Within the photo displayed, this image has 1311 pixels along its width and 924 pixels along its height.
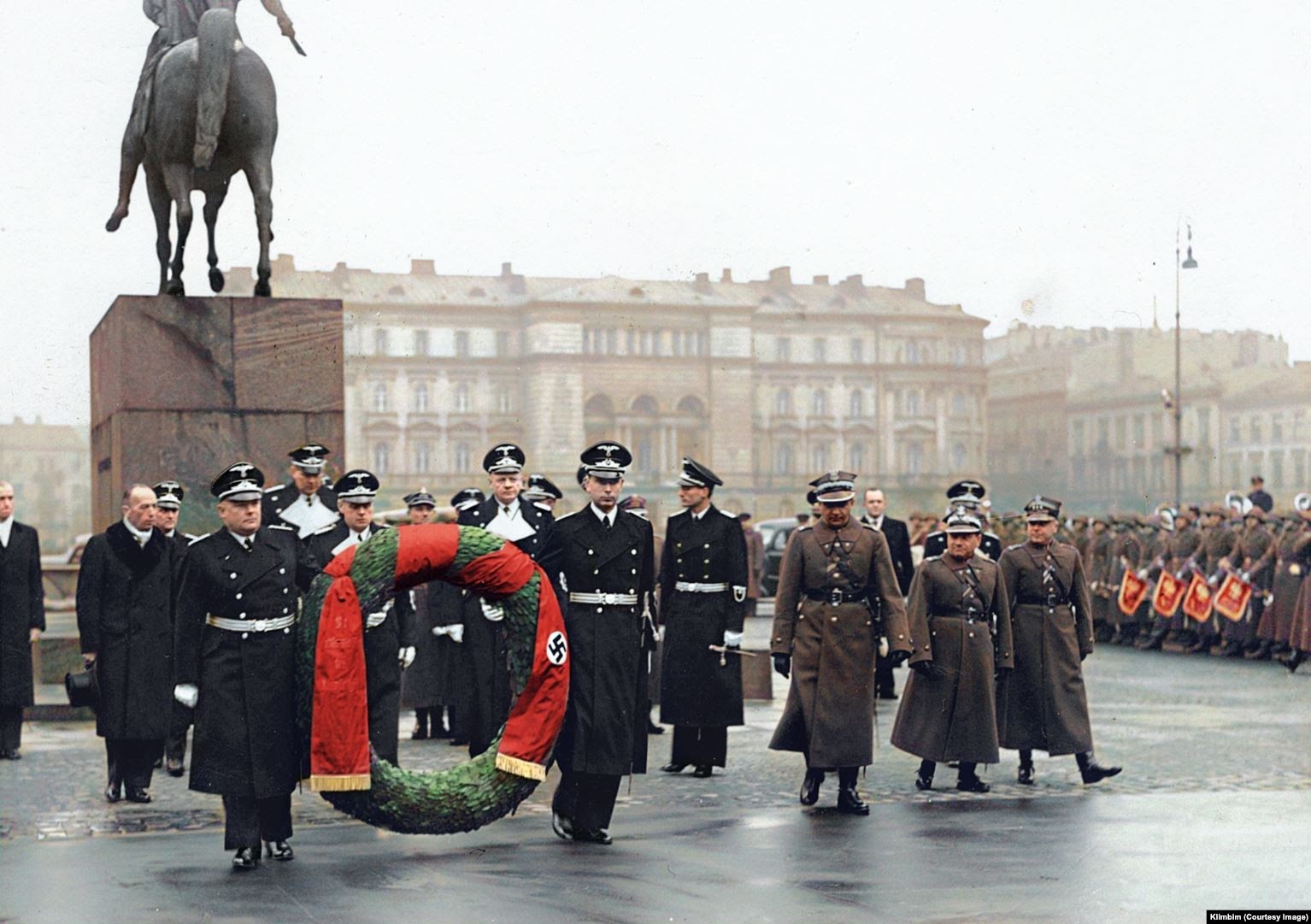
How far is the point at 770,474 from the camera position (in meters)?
84.4

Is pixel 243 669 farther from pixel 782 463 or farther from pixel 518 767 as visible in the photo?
pixel 782 463

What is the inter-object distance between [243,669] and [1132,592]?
15.8 m

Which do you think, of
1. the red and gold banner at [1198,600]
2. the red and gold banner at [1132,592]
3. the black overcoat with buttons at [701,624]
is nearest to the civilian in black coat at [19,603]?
the black overcoat with buttons at [701,624]

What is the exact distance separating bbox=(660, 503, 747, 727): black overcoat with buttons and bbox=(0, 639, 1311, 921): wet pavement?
1.37 feet

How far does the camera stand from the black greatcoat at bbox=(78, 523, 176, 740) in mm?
10312

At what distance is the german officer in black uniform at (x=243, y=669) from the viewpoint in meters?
7.88

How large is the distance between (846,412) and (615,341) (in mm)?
11158

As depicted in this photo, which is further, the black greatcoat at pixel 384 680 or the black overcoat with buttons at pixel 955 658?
the black overcoat with buttons at pixel 955 658

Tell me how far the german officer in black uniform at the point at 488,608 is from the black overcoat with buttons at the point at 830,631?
163 cm

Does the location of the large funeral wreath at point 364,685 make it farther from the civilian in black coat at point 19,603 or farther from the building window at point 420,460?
the building window at point 420,460

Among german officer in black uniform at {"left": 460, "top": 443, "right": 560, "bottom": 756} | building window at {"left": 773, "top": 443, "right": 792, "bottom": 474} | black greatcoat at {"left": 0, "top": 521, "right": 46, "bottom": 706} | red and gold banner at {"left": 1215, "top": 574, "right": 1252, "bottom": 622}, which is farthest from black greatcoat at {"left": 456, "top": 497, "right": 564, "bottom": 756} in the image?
building window at {"left": 773, "top": 443, "right": 792, "bottom": 474}

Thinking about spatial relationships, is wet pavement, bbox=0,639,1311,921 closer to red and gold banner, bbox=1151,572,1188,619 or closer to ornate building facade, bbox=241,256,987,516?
red and gold banner, bbox=1151,572,1188,619

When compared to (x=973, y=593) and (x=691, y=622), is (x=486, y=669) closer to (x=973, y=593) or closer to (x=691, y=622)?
(x=691, y=622)

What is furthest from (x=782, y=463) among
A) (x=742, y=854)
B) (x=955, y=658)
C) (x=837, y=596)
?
(x=742, y=854)
